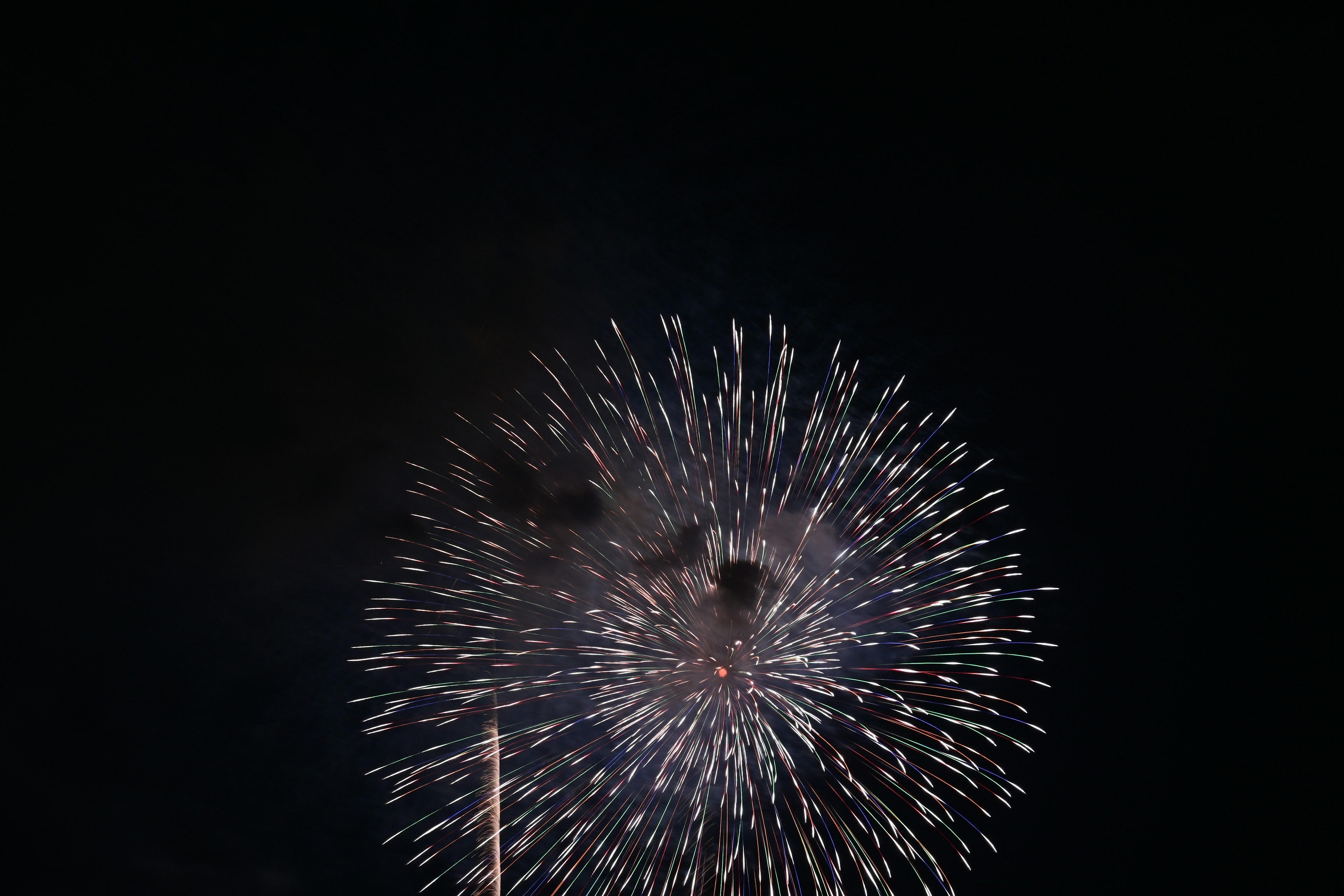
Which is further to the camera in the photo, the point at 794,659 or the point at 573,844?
the point at 573,844

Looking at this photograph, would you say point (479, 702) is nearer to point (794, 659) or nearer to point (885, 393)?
point (794, 659)

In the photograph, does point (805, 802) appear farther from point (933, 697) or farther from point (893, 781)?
point (933, 697)

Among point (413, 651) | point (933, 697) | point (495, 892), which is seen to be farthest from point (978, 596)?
point (495, 892)

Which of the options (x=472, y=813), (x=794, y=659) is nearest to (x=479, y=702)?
(x=472, y=813)

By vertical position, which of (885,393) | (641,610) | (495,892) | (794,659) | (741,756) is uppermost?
(885,393)

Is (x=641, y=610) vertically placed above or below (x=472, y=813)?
above

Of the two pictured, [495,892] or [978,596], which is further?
[495,892]

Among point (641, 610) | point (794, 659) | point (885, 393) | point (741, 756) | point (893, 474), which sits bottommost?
point (741, 756)

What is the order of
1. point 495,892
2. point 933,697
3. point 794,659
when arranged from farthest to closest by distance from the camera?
point 495,892 → point 933,697 → point 794,659

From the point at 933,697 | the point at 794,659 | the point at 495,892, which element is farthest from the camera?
the point at 495,892
